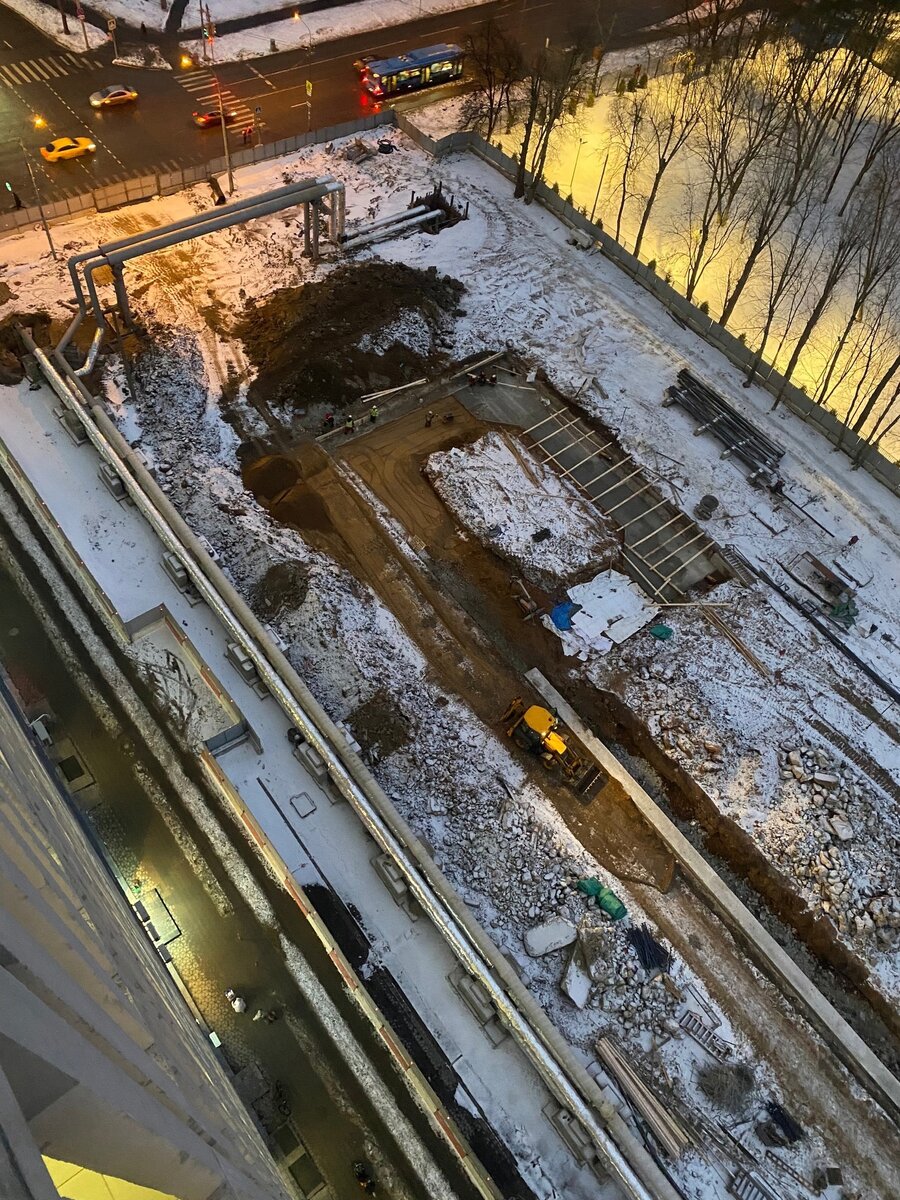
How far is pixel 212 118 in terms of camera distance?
52.5 m

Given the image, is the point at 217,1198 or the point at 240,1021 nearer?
the point at 217,1198

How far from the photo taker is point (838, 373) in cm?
4416

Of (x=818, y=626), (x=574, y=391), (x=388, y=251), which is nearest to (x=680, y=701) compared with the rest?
(x=818, y=626)

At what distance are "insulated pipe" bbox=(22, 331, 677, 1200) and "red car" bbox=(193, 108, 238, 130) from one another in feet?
94.2

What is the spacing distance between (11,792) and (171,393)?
3148cm

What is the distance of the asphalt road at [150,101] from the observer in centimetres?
4969

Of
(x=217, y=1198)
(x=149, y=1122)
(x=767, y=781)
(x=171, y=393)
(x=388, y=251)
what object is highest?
(x=388, y=251)

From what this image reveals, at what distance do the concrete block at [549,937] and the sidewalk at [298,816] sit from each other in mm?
3330

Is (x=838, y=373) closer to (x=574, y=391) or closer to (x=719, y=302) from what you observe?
(x=719, y=302)

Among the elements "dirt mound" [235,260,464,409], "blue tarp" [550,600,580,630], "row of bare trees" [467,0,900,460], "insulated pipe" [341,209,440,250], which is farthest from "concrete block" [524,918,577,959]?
"insulated pipe" [341,209,440,250]

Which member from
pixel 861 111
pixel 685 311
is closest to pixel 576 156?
pixel 685 311

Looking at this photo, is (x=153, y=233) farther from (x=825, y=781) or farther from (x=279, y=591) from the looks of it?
(x=825, y=781)

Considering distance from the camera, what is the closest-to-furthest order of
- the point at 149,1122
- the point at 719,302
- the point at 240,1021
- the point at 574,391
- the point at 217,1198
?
the point at 149,1122 < the point at 217,1198 < the point at 240,1021 < the point at 574,391 < the point at 719,302

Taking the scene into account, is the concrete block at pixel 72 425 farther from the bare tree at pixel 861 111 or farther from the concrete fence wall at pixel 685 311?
the bare tree at pixel 861 111
